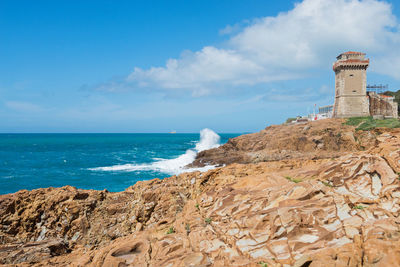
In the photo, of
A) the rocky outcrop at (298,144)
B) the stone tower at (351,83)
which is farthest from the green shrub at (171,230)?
the stone tower at (351,83)

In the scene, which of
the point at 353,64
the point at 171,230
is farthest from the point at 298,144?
the point at 171,230

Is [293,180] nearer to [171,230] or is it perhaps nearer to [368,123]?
[171,230]

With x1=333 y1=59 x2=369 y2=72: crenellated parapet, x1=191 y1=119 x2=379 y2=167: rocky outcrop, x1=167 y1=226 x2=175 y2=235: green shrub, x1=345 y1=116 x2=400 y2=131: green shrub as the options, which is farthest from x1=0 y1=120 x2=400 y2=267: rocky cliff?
x1=333 y1=59 x2=369 y2=72: crenellated parapet

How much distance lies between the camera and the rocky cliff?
27.9 ft

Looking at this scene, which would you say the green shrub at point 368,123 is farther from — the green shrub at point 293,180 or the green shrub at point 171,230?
the green shrub at point 171,230

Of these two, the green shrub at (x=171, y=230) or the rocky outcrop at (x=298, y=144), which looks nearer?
the green shrub at (x=171, y=230)

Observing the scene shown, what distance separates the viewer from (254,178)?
14344mm

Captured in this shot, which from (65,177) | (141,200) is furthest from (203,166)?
(141,200)

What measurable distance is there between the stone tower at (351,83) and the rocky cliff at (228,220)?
40.5m

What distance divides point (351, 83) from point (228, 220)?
174ft

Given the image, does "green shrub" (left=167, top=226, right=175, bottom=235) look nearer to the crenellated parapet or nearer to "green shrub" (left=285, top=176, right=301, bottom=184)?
"green shrub" (left=285, top=176, right=301, bottom=184)

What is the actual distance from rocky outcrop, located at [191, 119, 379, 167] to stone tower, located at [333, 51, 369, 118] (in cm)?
463

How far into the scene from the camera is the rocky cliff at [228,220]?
27.9 feet

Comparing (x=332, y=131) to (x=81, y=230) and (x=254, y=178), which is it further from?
(x=81, y=230)
